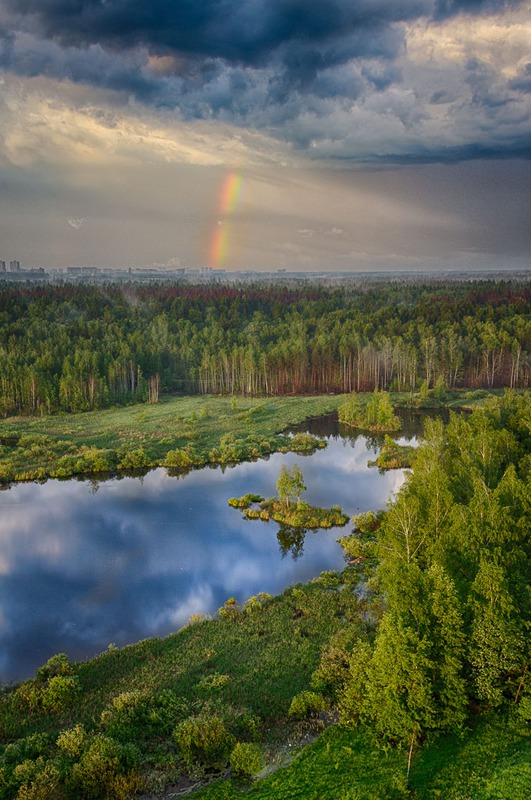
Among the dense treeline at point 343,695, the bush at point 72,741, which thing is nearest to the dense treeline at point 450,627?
the dense treeline at point 343,695

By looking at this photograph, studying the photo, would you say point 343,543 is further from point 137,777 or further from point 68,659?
point 137,777

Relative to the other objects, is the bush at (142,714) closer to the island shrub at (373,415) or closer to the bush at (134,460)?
the bush at (134,460)

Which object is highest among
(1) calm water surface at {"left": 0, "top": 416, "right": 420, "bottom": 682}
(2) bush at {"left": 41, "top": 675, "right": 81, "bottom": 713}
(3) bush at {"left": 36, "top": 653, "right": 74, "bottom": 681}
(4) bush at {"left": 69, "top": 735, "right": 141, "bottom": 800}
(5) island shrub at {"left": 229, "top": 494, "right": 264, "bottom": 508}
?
(4) bush at {"left": 69, "top": 735, "right": 141, "bottom": 800}

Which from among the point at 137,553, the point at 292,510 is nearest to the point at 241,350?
the point at 292,510

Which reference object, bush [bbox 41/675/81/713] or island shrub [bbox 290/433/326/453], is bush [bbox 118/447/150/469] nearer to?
island shrub [bbox 290/433/326/453]

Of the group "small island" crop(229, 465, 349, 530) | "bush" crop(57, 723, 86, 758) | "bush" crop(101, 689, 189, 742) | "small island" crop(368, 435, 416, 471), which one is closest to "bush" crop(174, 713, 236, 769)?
"bush" crop(101, 689, 189, 742)

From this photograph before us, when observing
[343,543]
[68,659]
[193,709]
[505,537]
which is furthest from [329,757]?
[343,543]
